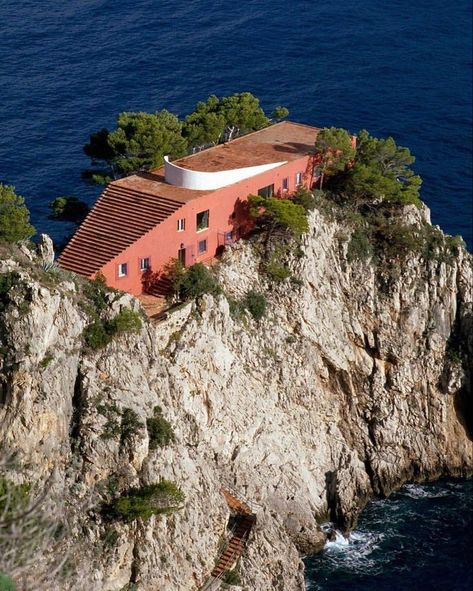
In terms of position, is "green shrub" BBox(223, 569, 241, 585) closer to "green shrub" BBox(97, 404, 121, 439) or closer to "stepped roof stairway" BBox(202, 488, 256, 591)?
"stepped roof stairway" BBox(202, 488, 256, 591)

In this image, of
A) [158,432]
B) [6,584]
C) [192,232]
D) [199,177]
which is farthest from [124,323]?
[6,584]

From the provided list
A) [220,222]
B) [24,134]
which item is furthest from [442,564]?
[24,134]

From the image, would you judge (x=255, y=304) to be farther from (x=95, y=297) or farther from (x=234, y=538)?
(x=234, y=538)

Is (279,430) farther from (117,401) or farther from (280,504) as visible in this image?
(117,401)

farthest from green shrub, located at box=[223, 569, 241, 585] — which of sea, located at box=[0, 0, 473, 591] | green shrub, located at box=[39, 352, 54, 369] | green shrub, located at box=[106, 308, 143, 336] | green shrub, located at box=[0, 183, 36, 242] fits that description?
green shrub, located at box=[0, 183, 36, 242]

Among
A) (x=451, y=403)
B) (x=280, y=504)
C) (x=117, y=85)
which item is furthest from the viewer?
(x=117, y=85)

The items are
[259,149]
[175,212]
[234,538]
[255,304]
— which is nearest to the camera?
[234,538]
